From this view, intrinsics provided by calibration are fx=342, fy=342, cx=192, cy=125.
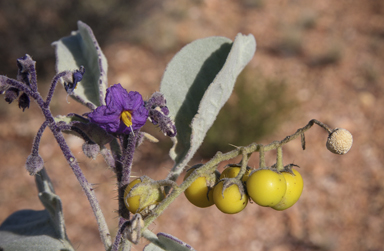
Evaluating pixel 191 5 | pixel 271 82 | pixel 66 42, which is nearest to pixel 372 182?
pixel 271 82

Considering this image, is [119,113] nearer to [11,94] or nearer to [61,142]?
[61,142]

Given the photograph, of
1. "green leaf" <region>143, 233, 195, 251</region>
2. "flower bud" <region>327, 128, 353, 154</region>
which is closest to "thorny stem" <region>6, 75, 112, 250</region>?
"green leaf" <region>143, 233, 195, 251</region>

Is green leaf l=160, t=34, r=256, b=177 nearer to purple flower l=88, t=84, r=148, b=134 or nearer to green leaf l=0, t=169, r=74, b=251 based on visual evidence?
purple flower l=88, t=84, r=148, b=134

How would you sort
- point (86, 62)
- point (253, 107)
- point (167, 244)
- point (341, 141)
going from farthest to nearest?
point (253, 107)
point (86, 62)
point (167, 244)
point (341, 141)

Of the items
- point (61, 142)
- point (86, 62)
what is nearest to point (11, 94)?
point (61, 142)

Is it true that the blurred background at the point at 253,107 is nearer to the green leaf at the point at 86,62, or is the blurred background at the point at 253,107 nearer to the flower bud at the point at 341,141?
the green leaf at the point at 86,62
